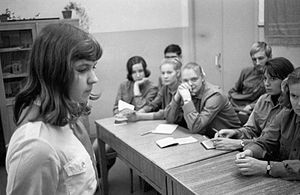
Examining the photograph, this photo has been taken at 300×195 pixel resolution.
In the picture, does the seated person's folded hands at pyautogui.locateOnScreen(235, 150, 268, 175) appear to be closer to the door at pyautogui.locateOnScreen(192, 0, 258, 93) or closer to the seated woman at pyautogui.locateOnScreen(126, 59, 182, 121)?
the seated woman at pyautogui.locateOnScreen(126, 59, 182, 121)

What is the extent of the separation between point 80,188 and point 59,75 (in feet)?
1.08

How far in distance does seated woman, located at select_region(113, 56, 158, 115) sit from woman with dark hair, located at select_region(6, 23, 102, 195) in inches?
98.0

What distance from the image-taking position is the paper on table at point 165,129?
246 centimetres

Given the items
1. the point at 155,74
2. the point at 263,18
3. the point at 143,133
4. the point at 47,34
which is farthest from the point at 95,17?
the point at 47,34

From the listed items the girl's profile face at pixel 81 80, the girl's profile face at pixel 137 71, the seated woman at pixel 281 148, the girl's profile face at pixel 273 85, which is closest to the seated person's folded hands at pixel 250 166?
the seated woman at pixel 281 148

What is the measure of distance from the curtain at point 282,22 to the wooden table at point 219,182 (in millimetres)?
2213

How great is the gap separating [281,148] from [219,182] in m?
0.50

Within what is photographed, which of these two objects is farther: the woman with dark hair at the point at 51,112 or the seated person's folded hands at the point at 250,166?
the seated person's folded hands at the point at 250,166

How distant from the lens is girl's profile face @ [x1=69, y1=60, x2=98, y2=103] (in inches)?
34.3

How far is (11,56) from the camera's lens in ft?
13.0

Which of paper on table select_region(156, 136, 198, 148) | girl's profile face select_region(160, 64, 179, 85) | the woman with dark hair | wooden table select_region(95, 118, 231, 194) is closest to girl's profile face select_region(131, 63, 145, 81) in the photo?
girl's profile face select_region(160, 64, 179, 85)

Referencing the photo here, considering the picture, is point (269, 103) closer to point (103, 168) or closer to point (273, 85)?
point (273, 85)

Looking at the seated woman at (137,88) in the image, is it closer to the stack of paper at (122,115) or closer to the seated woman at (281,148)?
the stack of paper at (122,115)

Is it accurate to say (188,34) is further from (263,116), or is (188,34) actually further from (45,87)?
(45,87)
